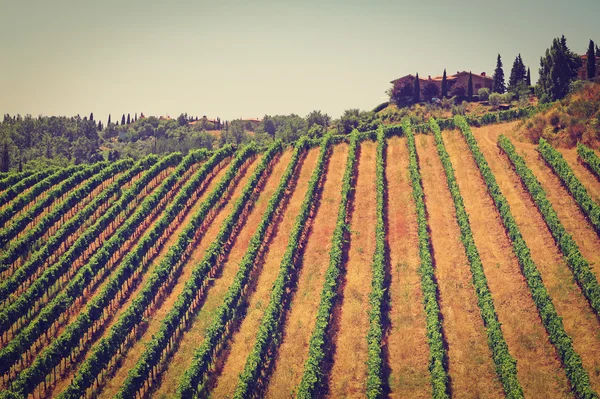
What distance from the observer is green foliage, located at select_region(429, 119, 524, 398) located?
136ft

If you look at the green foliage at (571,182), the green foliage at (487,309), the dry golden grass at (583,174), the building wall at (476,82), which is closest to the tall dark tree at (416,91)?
the building wall at (476,82)

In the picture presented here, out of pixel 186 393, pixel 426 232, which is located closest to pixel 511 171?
pixel 426 232

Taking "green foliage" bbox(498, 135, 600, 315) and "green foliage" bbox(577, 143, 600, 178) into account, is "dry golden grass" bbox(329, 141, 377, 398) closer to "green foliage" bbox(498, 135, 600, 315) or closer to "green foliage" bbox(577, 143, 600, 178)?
"green foliage" bbox(498, 135, 600, 315)

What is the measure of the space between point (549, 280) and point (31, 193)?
7079 centimetres

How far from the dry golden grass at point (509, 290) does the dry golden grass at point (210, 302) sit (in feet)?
88.4

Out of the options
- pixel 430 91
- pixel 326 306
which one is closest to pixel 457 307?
pixel 326 306

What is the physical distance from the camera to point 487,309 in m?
47.4

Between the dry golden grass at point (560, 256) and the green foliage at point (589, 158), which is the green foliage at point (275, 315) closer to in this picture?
the dry golden grass at point (560, 256)

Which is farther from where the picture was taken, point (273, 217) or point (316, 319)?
point (273, 217)

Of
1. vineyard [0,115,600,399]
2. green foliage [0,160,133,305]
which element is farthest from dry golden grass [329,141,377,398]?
green foliage [0,160,133,305]

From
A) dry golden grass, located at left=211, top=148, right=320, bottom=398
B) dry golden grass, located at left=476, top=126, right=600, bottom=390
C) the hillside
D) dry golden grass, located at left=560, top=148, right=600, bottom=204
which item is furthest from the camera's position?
the hillside

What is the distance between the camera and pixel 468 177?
70375mm

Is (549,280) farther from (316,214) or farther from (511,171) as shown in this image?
(316,214)

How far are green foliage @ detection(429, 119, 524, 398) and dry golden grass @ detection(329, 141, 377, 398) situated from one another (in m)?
10.3
